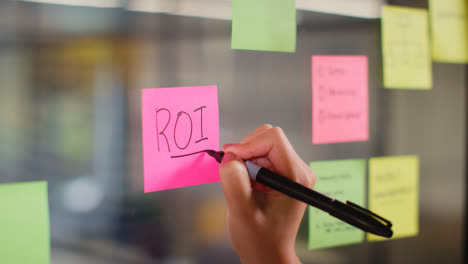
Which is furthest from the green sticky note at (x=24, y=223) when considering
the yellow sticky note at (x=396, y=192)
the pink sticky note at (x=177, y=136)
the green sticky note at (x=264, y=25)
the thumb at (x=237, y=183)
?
the yellow sticky note at (x=396, y=192)

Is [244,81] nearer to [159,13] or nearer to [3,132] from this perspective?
[159,13]

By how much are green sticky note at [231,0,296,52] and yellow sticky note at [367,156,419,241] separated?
302 mm

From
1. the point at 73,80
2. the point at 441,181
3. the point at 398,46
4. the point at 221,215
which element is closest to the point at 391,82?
the point at 398,46

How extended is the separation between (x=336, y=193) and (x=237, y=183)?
257 mm

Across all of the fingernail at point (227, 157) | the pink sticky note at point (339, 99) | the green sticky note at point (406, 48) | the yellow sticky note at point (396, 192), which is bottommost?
the yellow sticky note at point (396, 192)

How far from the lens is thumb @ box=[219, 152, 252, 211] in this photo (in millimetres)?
483

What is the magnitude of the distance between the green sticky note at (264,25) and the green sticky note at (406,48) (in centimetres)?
22

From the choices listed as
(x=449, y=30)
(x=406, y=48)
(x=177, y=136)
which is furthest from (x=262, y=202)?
(x=449, y=30)

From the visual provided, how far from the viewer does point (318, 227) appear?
645 millimetres

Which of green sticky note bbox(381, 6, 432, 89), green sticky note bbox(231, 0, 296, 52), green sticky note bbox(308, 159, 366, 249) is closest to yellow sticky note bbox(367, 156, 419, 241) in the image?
green sticky note bbox(308, 159, 366, 249)

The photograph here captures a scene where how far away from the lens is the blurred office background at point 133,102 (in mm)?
453

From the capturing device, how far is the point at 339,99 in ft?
2.15

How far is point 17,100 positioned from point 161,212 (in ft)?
0.81

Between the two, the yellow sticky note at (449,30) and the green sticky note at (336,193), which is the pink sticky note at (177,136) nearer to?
the green sticky note at (336,193)
